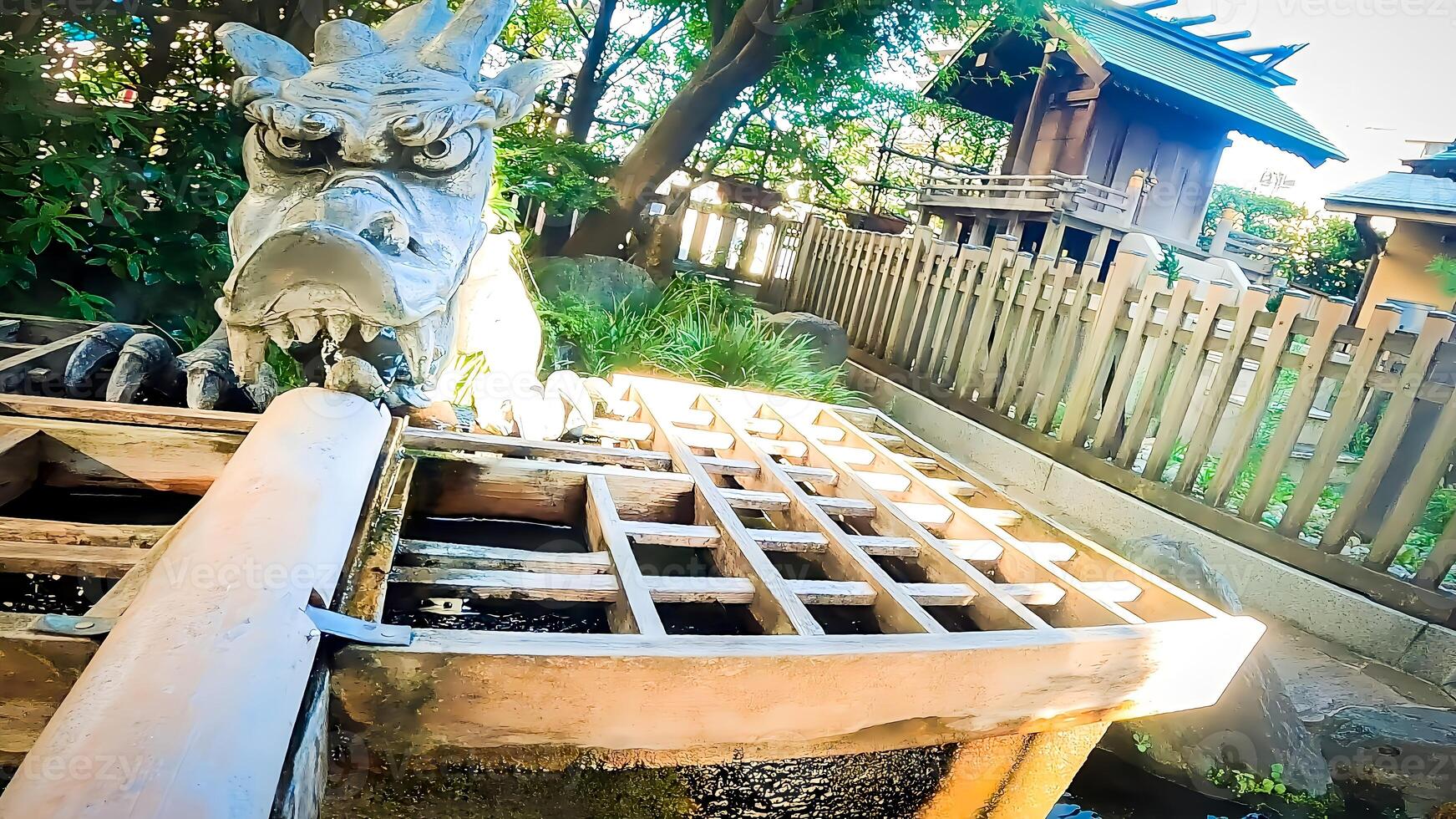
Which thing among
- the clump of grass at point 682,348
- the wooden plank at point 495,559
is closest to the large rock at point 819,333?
the clump of grass at point 682,348

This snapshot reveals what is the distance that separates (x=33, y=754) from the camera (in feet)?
2.43

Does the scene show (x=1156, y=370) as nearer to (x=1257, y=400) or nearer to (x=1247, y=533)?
(x=1257, y=400)

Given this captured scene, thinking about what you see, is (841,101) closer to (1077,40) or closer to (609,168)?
(609,168)

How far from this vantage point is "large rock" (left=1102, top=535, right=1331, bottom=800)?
255 centimetres

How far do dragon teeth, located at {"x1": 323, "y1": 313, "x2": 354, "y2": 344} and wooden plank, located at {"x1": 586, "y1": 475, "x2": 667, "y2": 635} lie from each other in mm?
725

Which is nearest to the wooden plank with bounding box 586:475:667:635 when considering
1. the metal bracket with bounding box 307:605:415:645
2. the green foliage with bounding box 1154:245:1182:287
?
the metal bracket with bounding box 307:605:415:645

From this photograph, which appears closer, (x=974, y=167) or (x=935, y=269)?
(x=935, y=269)

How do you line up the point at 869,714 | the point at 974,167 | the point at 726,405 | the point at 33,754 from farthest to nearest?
the point at 974,167, the point at 726,405, the point at 869,714, the point at 33,754

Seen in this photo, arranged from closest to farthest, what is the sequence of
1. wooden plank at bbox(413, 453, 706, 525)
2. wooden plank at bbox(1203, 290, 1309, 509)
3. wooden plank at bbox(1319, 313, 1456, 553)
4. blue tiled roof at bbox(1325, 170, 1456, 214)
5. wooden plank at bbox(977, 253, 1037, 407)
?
wooden plank at bbox(413, 453, 706, 525), wooden plank at bbox(1319, 313, 1456, 553), wooden plank at bbox(1203, 290, 1309, 509), wooden plank at bbox(977, 253, 1037, 407), blue tiled roof at bbox(1325, 170, 1456, 214)

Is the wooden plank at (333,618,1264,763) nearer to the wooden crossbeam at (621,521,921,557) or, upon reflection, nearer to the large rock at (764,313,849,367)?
the wooden crossbeam at (621,521,921,557)

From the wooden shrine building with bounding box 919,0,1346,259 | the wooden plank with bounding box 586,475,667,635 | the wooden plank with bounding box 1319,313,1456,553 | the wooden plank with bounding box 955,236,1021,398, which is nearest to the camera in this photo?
the wooden plank with bounding box 586,475,667,635

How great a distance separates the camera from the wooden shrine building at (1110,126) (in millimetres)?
11344

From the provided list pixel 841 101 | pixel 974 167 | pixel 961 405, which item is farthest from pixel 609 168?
pixel 974 167

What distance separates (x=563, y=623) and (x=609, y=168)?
20.9ft
